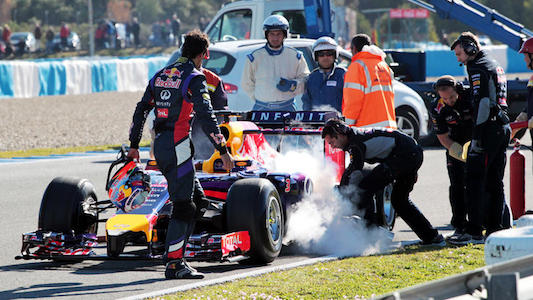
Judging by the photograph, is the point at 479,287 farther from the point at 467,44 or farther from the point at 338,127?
the point at 467,44

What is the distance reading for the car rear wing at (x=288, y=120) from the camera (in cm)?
891

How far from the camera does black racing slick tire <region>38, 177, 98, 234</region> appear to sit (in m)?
7.62

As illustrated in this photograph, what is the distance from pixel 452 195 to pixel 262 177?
6.54ft

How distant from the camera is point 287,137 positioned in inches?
360

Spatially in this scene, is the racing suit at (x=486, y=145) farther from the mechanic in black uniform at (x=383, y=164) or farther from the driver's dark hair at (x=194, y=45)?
the driver's dark hair at (x=194, y=45)

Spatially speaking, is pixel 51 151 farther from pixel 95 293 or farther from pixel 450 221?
pixel 95 293

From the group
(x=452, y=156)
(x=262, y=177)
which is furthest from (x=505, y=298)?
(x=452, y=156)

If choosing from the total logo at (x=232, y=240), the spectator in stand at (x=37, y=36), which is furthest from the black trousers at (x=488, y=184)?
the spectator in stand at (x=37, y=36)

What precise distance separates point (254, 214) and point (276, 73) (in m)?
3.36

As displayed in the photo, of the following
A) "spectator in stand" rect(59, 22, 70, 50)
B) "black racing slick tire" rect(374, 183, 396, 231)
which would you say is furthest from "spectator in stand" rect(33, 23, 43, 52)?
"black racing slick tire" rect(374, 183, 396, 231)

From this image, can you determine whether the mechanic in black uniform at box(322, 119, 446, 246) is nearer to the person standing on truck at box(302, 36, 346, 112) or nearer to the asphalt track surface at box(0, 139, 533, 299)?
the asphalt track surface at box(0, 139, 533, 299)

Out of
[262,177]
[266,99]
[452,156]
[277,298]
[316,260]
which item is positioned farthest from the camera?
[266,99]

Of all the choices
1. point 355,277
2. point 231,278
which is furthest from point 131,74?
point 355,277

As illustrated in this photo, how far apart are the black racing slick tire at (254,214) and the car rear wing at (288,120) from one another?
1435 mm
